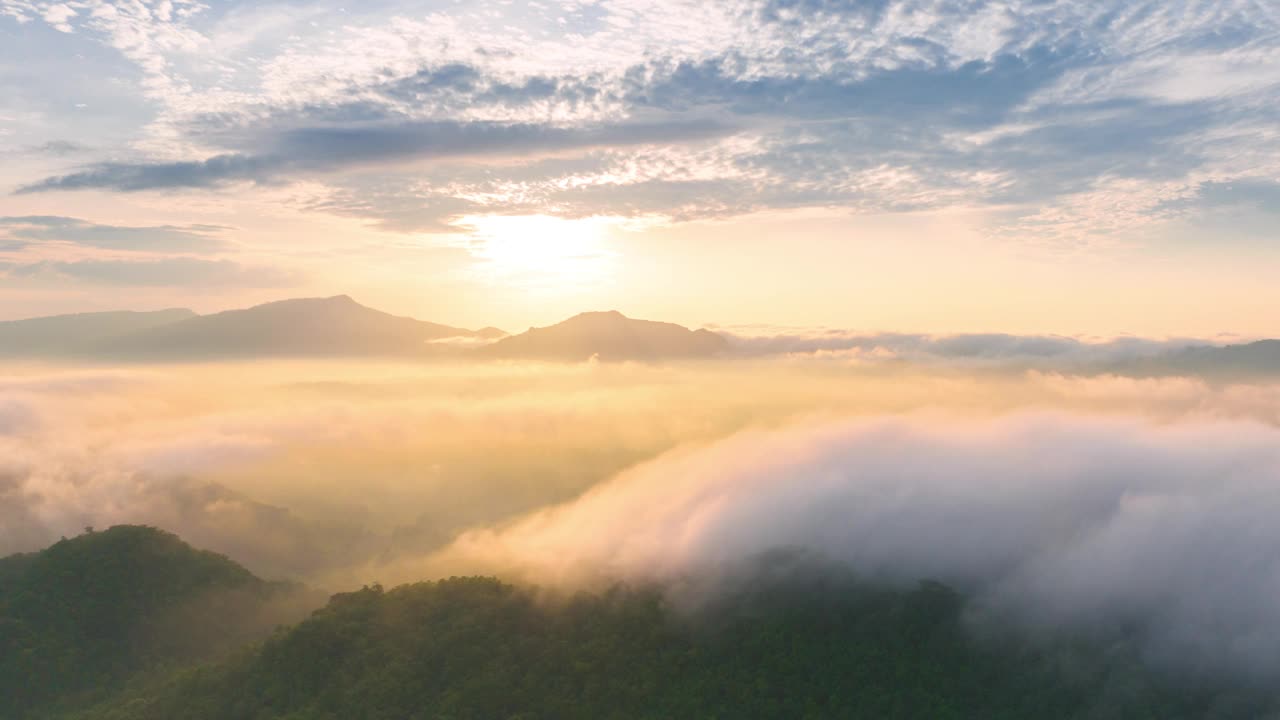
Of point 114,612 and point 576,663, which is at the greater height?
point 576,663

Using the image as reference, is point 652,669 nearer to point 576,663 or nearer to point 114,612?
point 576,663

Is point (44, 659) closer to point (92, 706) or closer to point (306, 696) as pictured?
point (92, 706)

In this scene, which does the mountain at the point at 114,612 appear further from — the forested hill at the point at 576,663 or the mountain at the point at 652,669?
the mountain at the point at 652,669

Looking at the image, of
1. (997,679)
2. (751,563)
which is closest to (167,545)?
(751,563)

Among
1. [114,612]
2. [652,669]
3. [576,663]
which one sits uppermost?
[576,663]

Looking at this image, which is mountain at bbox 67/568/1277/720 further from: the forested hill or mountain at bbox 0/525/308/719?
mountain at bbox 0/525/308/719

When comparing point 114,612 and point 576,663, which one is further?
point 114,612

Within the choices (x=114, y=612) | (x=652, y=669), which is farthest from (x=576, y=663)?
(x=114, y=612)
